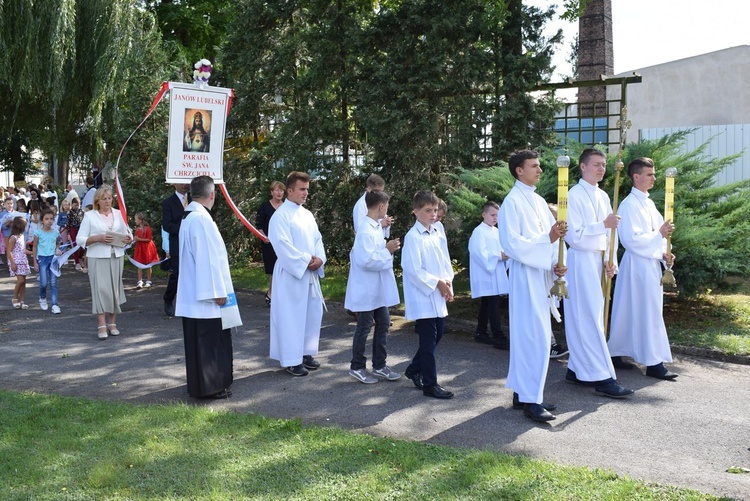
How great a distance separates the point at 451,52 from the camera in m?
13.4

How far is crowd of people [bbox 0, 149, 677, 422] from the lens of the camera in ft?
22.2

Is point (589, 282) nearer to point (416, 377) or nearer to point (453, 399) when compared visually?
point (453, 399)

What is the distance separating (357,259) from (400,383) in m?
1.25

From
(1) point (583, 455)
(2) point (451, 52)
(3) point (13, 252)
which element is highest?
(2) point (451, 52)

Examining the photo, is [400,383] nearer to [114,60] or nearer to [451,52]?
[451,52]

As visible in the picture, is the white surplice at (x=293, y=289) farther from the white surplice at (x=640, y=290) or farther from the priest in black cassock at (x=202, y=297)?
the white surplice at (x=640, y=290)

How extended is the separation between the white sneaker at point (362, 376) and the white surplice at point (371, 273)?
2.00ft

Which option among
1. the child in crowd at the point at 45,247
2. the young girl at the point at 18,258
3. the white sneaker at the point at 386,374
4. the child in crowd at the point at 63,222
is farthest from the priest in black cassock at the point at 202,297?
the child in crowd at the point at 63,222

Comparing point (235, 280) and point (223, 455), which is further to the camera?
point (235, 280)

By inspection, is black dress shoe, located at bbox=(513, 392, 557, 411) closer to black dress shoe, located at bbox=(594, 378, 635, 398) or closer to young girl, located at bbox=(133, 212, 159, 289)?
black dress shoe, located at bbox=(594, 378, 635, 398)

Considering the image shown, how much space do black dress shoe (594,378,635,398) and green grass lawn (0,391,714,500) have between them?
6.97 feet

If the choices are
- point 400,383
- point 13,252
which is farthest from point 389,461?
point 13,252

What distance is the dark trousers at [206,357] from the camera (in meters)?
7.07

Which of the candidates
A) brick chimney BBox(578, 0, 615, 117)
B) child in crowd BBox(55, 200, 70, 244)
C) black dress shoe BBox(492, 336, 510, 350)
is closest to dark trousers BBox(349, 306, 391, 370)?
black dress shoe BBox(492, 336, 510, 350)
